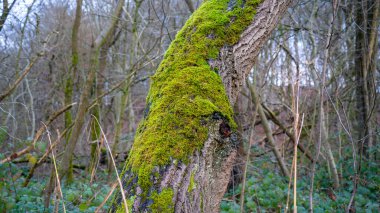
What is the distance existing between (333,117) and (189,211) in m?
6.68

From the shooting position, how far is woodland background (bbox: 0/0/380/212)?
341cm

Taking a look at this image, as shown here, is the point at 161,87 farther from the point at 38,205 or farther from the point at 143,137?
the point at 38,205

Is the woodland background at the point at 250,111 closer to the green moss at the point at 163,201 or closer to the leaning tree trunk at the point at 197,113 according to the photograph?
the leaning tree trunk at the point at 197,113

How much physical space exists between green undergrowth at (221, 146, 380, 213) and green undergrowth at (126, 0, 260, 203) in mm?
2124

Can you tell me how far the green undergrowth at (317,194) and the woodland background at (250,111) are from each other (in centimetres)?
2

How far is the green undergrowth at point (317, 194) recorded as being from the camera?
418 cm

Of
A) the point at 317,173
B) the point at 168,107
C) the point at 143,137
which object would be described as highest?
the point at 168,107

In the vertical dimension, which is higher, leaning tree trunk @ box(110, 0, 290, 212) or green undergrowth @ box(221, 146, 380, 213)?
leaning tree trunk @ box(110, 0, 290, 212)

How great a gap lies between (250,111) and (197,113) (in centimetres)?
464

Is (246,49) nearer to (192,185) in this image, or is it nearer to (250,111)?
(192,185)

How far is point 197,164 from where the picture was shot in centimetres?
148

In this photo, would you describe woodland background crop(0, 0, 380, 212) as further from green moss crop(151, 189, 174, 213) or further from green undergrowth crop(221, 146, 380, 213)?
green moss crop(151, 189, 174, 213)

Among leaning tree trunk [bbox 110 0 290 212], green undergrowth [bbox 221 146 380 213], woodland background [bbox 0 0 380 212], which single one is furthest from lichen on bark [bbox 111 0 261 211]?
green undergrowth [bbox 221 146 380 213]

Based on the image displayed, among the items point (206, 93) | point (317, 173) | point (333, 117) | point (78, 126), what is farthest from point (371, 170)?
point (206, 93)
